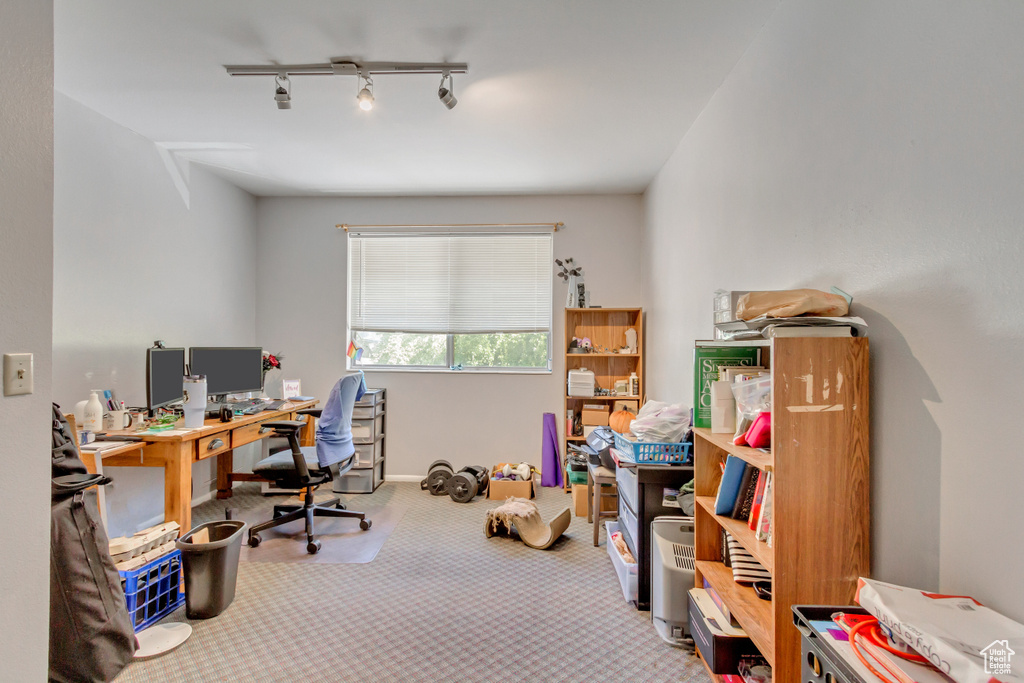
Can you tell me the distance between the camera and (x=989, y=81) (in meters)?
1.02

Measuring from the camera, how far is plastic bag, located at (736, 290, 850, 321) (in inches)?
53.7

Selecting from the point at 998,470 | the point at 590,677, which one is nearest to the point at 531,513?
the point at 590,677

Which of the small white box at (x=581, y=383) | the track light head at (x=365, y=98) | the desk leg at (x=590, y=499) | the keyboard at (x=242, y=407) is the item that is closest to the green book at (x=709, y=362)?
the desk leg at (x=590, y=499)

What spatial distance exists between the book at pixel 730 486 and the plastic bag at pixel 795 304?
0.55 meters

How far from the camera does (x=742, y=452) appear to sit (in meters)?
1.50

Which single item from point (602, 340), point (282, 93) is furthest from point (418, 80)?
point (602, 340)

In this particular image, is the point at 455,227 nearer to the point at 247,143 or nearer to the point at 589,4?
the point at 247,143

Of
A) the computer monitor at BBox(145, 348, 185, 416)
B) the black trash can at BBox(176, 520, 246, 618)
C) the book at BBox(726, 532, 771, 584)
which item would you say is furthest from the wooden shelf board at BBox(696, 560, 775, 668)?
the computer monitor at BBox(145, 348, 185, 416)

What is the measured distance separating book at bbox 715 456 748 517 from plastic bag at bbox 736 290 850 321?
551 millimetres

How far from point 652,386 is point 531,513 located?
142 centimetres

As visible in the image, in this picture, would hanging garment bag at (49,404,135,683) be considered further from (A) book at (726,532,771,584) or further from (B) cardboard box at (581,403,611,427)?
(B) cardboard box at (581,403,611,427)

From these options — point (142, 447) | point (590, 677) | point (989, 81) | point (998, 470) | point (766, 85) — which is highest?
point (766, 85)

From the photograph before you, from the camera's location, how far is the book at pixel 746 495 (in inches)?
67.0

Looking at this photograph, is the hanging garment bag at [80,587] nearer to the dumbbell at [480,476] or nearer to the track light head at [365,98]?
the track light head at [365,98]
